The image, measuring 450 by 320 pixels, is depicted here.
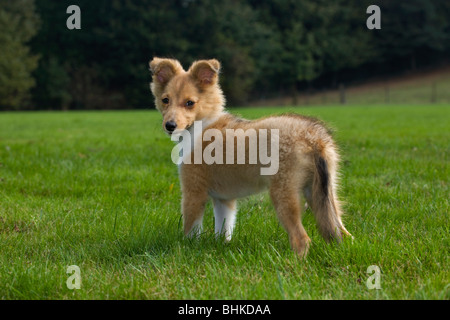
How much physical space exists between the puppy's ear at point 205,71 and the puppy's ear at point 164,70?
178 millimetres

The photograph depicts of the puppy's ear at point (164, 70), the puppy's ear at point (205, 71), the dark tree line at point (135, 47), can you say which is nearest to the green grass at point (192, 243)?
the puppy's ear at point (205, 71)

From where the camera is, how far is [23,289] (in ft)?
9.95

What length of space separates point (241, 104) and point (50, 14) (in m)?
20.7

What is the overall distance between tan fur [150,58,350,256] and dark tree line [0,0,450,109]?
1550 inches

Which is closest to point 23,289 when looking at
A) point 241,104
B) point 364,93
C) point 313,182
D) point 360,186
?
point 313,182

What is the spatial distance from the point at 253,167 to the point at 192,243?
78cm

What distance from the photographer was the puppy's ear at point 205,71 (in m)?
4.24

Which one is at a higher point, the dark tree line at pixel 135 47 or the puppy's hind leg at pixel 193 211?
the dark tree line at pixel 135 47

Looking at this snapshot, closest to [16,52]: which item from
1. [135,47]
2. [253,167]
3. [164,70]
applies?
[135,47]

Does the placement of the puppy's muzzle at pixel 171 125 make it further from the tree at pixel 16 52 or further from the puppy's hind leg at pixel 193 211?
the tree at pixel 16 52

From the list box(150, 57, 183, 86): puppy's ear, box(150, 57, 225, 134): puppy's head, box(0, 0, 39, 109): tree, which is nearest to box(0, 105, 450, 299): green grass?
box(150, 57, 225, 134): puppy's head

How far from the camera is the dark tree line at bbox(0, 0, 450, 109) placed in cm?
4300

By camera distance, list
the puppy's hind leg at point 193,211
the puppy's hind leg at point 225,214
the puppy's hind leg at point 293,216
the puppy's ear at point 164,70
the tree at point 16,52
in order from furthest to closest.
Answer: the tree at point 16,52, the puppy's ear at point 164,70, the puppy's hind leg at point 225,214, the puppy's hind leg at point 193,211, the puppy's hind leg at point 293,216

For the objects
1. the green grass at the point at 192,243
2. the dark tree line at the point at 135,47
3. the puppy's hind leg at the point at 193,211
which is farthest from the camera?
the dark tree line at the point at 135,47
